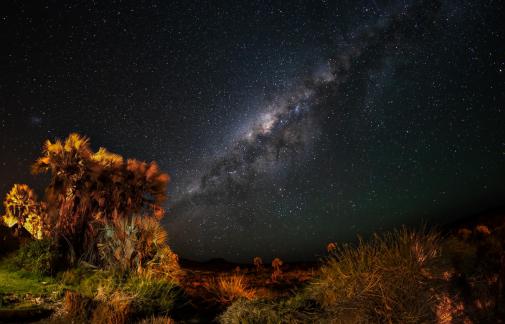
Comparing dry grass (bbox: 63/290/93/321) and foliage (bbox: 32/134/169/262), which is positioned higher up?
foliage (bbox: 32/134/169/262)

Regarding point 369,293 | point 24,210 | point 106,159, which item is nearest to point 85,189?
point 106,159

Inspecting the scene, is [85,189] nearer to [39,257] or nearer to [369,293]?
[39,257]

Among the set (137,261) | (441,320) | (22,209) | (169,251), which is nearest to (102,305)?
(137,261)

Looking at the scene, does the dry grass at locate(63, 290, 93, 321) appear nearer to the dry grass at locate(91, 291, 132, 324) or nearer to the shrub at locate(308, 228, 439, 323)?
the dry grass at locate(91, 291, 132, 324)

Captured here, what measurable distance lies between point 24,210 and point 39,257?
830cm

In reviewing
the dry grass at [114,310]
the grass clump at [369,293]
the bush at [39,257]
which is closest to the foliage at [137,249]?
the bush at [39,257]

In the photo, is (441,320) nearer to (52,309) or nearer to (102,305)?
(102,305)

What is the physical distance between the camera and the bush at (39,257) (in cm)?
1377

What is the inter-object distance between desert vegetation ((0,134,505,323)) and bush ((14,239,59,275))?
0.04 metres

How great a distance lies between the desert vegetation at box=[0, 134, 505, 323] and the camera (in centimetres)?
906

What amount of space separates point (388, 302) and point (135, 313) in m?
6.59

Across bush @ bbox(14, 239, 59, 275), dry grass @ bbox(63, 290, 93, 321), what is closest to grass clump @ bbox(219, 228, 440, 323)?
dry grass @ bbox(63, 290, 93, 321)

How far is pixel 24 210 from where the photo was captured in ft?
69.3

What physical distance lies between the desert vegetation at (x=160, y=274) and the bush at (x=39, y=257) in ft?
0.12
